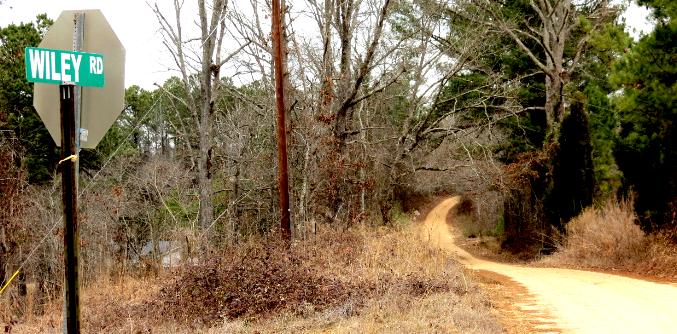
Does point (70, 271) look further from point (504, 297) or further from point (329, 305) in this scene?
point (504, 297)

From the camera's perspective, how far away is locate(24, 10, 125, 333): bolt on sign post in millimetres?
4051

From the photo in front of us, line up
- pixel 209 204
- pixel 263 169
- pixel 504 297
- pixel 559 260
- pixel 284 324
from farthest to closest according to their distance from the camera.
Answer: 1. pixel 263 169
2. pixel 559 260
3. pixel 209 204
4. pixel 504 297
5. pixel 284 324

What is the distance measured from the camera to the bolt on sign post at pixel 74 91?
4051 mm

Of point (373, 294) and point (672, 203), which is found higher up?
point (672, 203)

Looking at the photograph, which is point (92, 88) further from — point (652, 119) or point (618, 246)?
point (618, 246)

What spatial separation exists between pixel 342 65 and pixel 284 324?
38.3 ft

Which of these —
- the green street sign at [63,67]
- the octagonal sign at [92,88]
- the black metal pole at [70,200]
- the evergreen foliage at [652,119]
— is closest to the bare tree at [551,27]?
the evergreen foliage at [652,119]

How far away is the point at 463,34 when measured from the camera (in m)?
25.7

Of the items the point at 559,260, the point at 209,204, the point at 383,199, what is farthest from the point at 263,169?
the point at 559,260

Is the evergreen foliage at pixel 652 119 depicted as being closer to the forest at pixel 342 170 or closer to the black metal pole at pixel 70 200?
the forest at pixel 342 170

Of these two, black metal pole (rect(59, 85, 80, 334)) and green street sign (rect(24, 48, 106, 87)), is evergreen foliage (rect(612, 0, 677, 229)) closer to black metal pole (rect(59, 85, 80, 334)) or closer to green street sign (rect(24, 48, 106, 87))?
green street sign (rect(24, 48, 106, 87))

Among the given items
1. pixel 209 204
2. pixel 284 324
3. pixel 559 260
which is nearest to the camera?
pixel 284 324

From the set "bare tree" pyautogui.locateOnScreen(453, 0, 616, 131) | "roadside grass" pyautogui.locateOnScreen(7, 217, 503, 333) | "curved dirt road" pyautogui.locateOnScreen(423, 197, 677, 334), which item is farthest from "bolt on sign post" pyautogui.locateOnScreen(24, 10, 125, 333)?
"bare tree" pyautogui.locateOnScreen(453, 0, 616, 131)

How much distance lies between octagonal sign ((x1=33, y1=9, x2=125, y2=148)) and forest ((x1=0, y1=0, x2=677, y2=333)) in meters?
2.63
